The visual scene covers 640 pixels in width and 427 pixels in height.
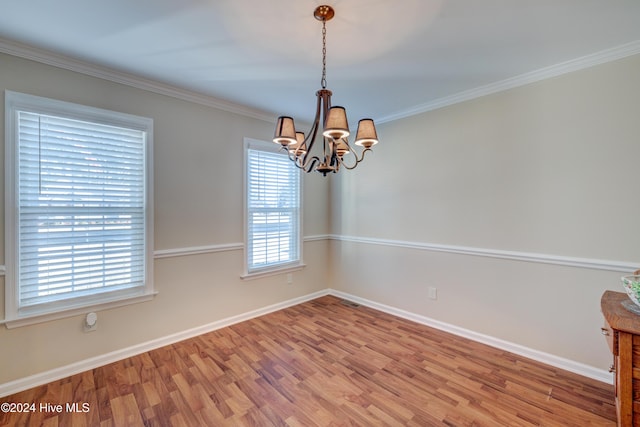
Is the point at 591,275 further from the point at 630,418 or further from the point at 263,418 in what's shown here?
the point at 263,418

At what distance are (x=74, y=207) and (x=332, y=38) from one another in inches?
96.7

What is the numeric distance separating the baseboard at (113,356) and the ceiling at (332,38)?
2.52 metres

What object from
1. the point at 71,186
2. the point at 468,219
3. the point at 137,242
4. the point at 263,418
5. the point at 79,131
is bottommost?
the point at 263,418

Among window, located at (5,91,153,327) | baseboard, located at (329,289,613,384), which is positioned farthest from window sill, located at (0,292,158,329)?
baseboard, located at (329,289,613,384)

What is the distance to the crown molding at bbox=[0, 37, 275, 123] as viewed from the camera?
207cm

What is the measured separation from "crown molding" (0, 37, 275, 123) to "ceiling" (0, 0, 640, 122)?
0.06 meters

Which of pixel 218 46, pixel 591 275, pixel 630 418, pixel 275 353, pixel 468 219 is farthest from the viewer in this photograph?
pixel 468 219

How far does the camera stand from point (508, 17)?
177 centimetres

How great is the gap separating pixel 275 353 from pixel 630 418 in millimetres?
2339

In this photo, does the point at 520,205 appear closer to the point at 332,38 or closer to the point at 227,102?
the point at 332,38

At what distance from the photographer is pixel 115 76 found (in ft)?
8.07

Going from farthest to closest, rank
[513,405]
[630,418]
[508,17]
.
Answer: [513,405]
[508,17]
[630,418]

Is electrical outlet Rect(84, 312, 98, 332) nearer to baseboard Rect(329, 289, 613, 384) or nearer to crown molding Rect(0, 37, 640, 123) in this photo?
crown molding Rect(0, 37, 640, 123)

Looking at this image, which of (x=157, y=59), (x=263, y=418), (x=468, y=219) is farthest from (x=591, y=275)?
(x=157, y=59)
